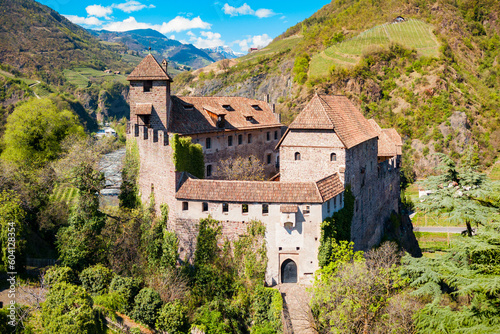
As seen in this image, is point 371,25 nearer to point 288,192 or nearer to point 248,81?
point 248,81

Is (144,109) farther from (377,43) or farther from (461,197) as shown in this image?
(377,43)

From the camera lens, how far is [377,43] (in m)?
114

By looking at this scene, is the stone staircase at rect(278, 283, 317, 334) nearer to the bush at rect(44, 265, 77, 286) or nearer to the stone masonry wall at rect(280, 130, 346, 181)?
the stone masonry wall at rect(280, 130, 346, 181)

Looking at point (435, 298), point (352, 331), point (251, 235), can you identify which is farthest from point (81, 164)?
point (435, 298)

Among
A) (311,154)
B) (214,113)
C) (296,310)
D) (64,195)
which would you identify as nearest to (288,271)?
(296,310)

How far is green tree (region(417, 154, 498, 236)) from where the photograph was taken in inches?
896

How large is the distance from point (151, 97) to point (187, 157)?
8.20m

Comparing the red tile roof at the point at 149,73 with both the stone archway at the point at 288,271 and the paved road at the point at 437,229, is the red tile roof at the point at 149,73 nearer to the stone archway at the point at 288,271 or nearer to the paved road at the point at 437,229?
the stone archway at the point at 288,271

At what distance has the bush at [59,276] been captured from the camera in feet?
94.3

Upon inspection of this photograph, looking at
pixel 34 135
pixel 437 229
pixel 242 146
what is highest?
pixel 34 135

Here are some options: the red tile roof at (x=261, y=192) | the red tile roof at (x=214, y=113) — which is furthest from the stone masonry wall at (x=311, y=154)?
the red tile roof at (x=214, y=113)

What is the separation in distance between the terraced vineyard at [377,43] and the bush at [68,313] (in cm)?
9974

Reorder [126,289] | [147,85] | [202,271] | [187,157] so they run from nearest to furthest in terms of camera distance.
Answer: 1. [126,289]
2. [202,271]
3. [187,157]
4. [147,85]

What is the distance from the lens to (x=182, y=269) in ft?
101
